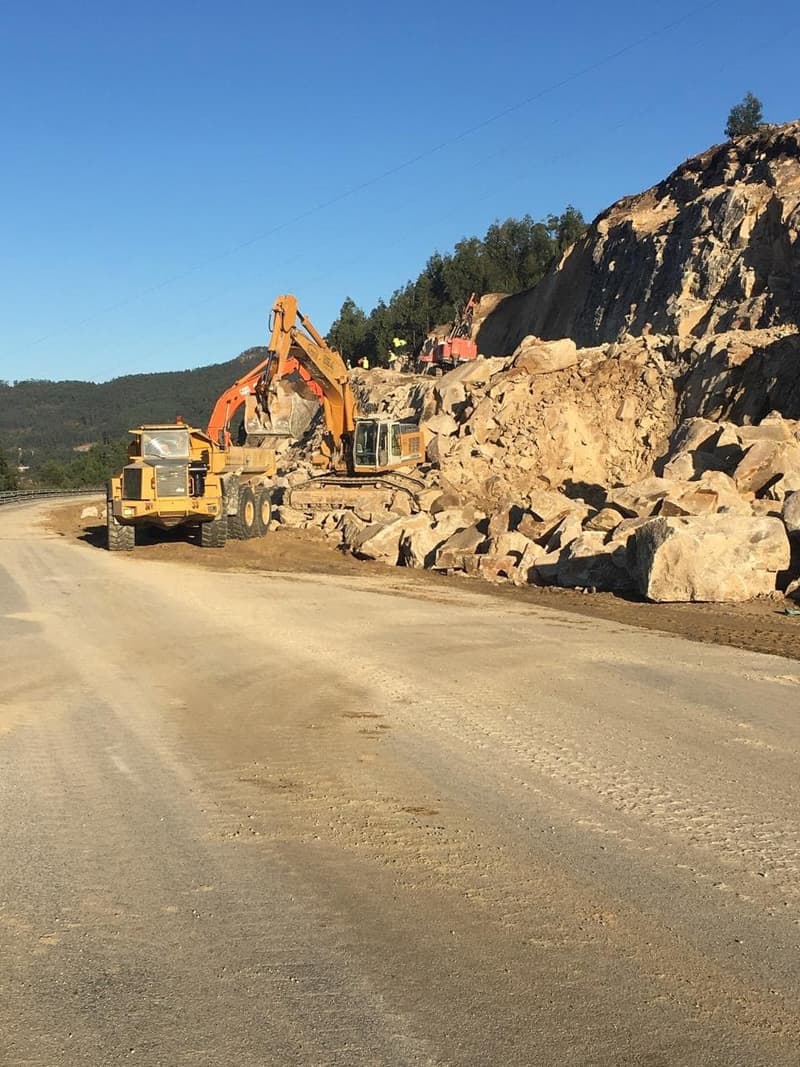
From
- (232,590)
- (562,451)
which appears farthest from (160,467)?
(562,451)

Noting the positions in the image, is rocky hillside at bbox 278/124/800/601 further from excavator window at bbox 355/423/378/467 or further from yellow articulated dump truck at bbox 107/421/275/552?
yellow articulated dump truck at bbox 107/421/275/552

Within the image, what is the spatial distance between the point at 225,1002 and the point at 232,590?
1211 centimetres

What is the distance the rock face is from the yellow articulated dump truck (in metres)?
21.1

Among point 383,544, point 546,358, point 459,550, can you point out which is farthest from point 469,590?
point 546,358

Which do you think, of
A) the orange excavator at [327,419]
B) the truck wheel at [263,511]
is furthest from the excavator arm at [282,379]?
the truck wheel at [263,511]

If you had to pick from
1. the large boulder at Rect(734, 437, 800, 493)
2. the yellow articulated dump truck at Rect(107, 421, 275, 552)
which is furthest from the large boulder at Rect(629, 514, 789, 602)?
the yellow articulated dump truck at Rect(107, 421, 275, 552)

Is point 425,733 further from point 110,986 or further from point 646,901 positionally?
point 110,986

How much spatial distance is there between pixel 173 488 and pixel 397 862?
17.7 metres

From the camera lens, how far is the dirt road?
9.95ft

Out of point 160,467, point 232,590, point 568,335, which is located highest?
point 568,335

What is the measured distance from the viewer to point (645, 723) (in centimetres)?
698

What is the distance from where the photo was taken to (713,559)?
46.1 ft

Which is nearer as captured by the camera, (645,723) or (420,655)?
(645,723)

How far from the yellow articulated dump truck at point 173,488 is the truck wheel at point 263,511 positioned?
3.74 ft
